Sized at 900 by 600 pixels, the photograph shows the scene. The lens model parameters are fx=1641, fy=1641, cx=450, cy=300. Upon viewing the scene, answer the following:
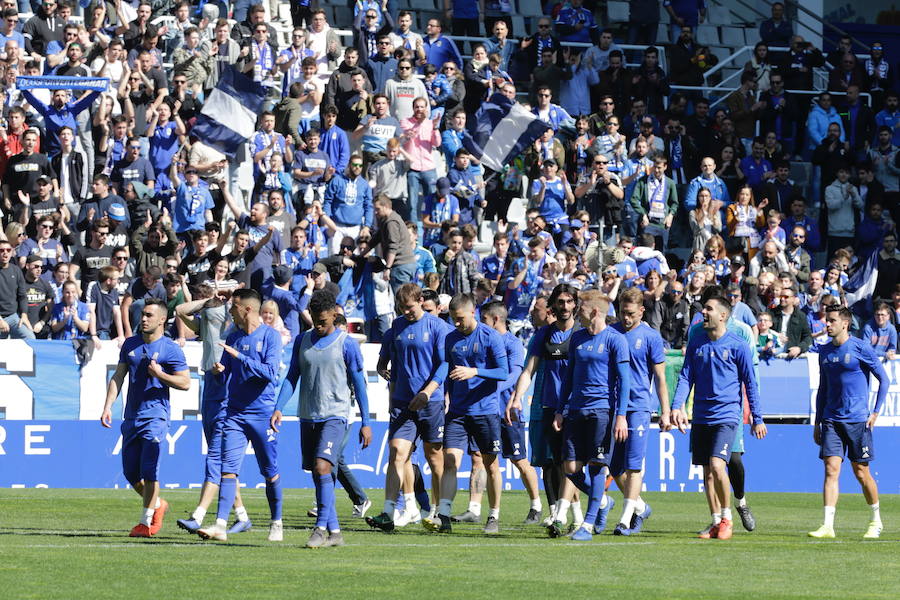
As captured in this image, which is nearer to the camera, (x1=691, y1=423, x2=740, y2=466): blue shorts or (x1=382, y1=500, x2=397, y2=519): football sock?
(x1=691, y1=423, x2=740, y2=466): blue shorts

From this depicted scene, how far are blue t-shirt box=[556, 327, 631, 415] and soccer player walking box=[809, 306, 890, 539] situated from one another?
93.1 inches

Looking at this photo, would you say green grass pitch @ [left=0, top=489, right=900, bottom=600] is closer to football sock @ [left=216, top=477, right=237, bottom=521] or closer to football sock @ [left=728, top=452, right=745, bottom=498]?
football sock @ [left=216, top=477, right=237, bottom=521]

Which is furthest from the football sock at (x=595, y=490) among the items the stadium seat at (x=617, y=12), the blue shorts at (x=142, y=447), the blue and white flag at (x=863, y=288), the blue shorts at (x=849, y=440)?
the stadium seat at (x=617, y=12)

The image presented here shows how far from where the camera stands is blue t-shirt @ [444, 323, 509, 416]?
14.7 meters

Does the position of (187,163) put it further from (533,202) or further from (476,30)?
(476,30)

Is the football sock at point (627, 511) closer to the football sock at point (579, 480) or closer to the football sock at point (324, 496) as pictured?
the football sock at point (579, 480)

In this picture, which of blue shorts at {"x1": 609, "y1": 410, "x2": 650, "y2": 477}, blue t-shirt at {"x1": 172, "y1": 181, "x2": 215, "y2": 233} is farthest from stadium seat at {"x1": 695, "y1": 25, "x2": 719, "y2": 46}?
blue shorts at {"x1": 609, "y1": 410, "x2": 650, "y2": 477}

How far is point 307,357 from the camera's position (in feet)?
43.1

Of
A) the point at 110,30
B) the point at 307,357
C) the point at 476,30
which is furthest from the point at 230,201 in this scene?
the point at 307,357

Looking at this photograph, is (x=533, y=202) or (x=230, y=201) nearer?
(x=230, y=201)

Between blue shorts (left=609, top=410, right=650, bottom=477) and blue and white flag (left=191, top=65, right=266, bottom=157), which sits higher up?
blue and white flag (left=191, top=65, right=266, bottom=157)

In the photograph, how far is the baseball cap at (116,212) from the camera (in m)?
23.0

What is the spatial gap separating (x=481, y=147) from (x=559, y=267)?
365cm

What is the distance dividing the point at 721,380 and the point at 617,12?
67.4ft
